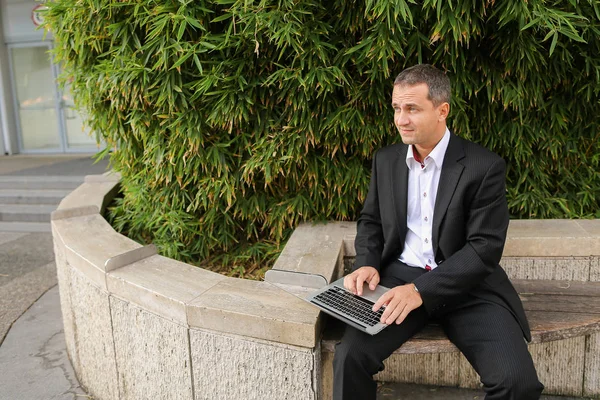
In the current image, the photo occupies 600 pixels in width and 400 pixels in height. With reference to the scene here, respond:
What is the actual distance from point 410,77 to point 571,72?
1.42 metres

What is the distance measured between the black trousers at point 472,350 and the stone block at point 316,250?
52cm

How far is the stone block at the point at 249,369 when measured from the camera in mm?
2379

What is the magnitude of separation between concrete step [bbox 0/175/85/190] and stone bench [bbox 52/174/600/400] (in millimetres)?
4794

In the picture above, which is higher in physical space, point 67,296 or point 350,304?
point 350,304

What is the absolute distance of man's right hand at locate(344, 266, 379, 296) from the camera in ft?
8.13

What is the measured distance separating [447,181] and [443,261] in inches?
14.4

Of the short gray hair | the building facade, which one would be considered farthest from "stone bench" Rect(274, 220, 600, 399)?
the building facade

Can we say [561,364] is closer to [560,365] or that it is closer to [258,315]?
[560,365]

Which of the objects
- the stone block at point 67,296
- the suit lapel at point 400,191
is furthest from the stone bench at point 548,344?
the stone block at point 67,296

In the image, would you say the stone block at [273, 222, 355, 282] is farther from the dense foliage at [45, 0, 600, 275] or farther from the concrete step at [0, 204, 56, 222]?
the concrete step at [0, 204, 56, 222]

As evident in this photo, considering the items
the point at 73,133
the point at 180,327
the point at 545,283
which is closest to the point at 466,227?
the point at 545,283

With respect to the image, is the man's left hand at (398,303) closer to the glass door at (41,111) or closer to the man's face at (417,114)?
the man's face at (417,114)

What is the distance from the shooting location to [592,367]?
3123mm

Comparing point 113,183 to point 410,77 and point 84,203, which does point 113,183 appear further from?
point 410,77
